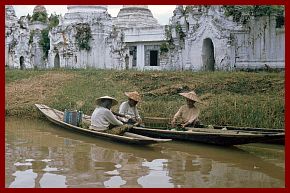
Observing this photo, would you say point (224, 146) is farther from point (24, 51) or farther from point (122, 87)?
point (24, 51)

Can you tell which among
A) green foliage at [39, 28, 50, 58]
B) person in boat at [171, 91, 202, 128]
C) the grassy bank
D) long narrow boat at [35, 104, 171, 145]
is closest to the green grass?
the grassy bank

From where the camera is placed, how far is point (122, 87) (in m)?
16.0

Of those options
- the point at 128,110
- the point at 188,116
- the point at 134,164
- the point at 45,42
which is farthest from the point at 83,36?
the point at 134,164

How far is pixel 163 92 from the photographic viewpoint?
14594mm

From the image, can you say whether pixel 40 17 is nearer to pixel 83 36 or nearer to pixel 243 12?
pixel 83 36

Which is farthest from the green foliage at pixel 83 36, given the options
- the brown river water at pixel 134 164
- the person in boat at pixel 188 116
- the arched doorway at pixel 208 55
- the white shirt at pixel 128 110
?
the person in boat at pixel 188 116

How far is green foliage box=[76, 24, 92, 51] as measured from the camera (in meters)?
23.8

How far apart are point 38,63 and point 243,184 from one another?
1104 inches

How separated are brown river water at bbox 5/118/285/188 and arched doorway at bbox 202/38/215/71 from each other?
38.0ft

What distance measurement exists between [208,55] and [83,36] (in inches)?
279

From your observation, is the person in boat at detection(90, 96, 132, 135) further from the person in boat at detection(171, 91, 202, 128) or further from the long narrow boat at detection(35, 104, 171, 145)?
the person in boat at detection(171, 91, 202, 128)

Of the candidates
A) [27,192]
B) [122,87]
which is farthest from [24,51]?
[27,192]

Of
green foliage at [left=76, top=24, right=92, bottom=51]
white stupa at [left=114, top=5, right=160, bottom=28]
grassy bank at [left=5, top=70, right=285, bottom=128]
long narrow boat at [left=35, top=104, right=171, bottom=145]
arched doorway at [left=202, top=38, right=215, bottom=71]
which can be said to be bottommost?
long narrow boat at [left=35, top=104, right=171, bottom=145]

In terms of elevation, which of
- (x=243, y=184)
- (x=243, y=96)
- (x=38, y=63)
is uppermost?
(x=38, y=63)
